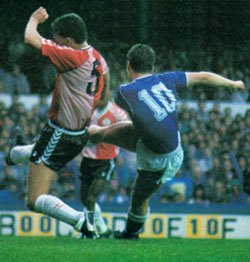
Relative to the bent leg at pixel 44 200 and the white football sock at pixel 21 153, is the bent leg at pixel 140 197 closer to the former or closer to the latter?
the bent leg at pixel 44 200

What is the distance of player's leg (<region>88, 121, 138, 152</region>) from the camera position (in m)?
5.66

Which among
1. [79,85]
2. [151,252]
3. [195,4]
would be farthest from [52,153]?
[195,4]

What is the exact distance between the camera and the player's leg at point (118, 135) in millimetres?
5660

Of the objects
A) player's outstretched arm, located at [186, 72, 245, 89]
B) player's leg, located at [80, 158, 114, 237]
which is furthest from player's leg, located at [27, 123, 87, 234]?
player's leg, located at [80, 158, 114, 237]

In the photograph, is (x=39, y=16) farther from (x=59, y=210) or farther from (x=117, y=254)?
(x=117, y=254)

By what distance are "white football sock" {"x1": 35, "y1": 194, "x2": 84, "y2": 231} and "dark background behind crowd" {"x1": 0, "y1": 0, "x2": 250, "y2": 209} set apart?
124 inches

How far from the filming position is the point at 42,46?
4848 millimetres

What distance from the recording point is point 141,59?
5402 mm

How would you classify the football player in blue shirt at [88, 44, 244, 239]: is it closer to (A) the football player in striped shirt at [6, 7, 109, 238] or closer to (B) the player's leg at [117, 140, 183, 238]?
(B) the player's leg at [117, 140, 183, 238]

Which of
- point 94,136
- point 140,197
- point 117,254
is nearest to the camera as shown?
point 117,254

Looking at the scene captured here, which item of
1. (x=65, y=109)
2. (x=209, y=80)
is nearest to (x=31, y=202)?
(x=65, y=109)

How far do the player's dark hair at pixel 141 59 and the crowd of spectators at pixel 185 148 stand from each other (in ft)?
13.8

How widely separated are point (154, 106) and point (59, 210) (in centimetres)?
114

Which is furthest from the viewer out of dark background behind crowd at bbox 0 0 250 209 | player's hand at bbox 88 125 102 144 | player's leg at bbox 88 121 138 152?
dark background behind crowd at bbox 0 0 250 209
